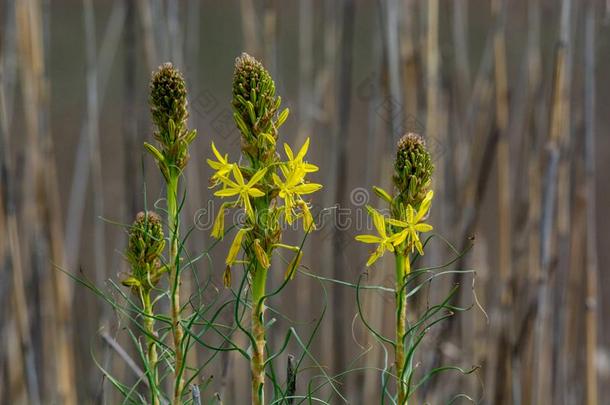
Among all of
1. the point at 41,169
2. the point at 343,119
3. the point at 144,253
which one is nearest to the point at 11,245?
the point at 41,169

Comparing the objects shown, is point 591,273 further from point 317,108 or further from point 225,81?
point 225,81

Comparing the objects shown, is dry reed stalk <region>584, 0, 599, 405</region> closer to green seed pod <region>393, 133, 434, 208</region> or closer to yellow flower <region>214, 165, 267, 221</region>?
green seed pod <region>393, 133, 434, 208</region>

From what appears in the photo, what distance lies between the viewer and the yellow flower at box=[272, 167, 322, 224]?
1.90 feet

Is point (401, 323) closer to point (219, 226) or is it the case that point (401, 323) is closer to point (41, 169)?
point (219, 226)

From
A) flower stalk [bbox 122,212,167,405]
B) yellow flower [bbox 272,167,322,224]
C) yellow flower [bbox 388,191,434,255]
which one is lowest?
flower stalk [bbox 122,212,167,405]

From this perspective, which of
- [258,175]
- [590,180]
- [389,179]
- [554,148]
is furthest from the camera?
[389,179]

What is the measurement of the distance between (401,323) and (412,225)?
0.08m

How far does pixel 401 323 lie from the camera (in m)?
0.61

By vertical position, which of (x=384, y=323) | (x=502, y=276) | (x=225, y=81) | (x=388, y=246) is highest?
(x=225, y=81)

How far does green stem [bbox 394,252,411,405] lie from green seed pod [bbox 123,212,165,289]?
0.18 meters

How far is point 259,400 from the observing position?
581mm

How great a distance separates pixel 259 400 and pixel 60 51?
16.6 feet

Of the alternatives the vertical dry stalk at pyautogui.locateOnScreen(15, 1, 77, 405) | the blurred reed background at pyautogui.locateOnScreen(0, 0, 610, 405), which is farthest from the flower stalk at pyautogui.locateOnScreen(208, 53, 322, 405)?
the vertical dry stalk at pyautogui.locateOnScreen(15, 1, 77, 405)

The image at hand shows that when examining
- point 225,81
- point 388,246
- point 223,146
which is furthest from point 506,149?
point 225,81
